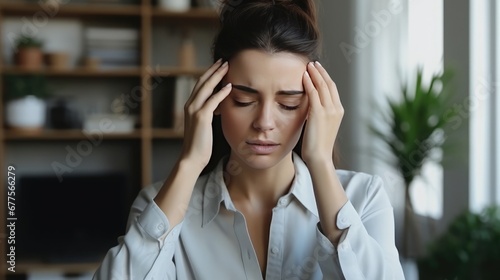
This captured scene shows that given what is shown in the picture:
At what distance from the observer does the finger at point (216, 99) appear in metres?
1.38

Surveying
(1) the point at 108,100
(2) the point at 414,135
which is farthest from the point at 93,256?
(2) the point at 414,135

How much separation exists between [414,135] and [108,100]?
206 cm

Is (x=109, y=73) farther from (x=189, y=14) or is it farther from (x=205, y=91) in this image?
(x=205, y=91)

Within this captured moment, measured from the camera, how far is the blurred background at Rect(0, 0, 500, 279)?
383 centimetres

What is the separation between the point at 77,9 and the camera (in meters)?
4.40

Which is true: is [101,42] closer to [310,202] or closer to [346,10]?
[346,10]

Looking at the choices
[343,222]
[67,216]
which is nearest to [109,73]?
[67,216]

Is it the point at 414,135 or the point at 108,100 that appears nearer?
the point at 414,135

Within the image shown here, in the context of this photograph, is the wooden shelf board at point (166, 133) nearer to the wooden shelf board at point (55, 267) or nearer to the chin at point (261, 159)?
the wooden shelf board at point (55, 267)

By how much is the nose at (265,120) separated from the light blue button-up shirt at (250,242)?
0.64 feet

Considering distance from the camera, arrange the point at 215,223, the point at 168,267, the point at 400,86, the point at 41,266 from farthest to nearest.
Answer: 1. the point at 41,266
2. the point at 400,86
3. the point at 215,223
4. the point at 168,267

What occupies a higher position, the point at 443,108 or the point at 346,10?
the point at 346,10

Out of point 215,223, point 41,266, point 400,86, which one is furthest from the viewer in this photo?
point 41,266

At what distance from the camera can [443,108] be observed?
3676 mm
